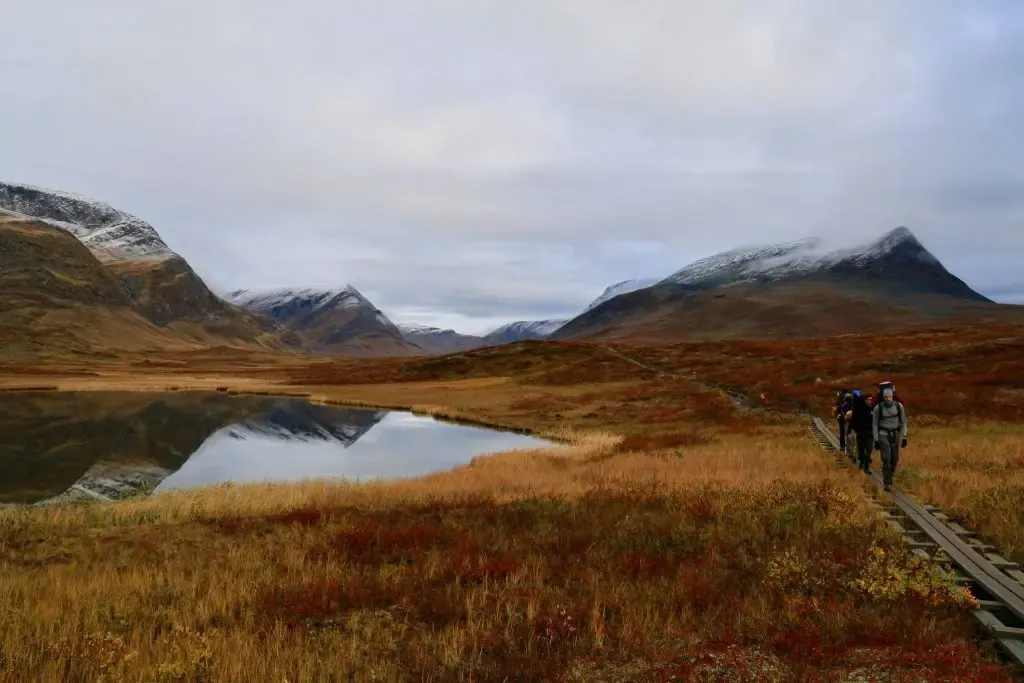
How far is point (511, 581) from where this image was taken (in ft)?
31.0

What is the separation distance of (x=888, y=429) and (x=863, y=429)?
3.84m

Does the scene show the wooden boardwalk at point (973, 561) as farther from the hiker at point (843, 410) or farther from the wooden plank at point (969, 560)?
the hiker at point (843, 410)

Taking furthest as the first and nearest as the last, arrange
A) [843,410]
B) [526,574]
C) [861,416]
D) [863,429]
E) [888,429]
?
[843,410] → [861,416] → [863,429] → [888,429] → [526,574]

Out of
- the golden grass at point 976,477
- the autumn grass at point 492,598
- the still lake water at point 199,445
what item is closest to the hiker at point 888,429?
the golden grass at point 976,477

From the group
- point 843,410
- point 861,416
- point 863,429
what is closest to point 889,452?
point 863,429

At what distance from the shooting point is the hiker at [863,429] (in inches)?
852

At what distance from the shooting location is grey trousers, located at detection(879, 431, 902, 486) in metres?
17.7

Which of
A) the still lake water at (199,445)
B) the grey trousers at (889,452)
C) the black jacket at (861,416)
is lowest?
the still lake water at (199,445)

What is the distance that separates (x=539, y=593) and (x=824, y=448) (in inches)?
944

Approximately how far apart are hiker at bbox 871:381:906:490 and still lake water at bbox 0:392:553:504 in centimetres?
2097

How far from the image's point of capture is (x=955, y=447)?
85.6 feet

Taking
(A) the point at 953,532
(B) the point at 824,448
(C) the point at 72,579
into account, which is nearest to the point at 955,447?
(B) the point at 824,448

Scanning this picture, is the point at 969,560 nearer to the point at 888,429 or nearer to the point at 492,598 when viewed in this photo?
the point at 492,598

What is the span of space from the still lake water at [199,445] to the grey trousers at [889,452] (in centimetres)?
2106
